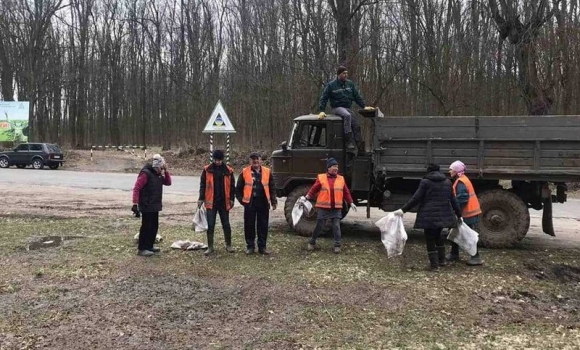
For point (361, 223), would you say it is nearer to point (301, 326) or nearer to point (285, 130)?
point (301, 326)

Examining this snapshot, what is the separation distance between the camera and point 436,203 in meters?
7.55

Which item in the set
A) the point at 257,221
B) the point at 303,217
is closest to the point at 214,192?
the point at 257,221

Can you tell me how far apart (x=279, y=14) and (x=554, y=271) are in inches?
1120

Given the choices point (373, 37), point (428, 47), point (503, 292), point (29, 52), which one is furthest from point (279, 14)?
point (503, 292)

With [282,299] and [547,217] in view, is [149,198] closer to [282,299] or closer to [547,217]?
[282,299]

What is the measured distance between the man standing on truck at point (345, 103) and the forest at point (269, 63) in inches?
536

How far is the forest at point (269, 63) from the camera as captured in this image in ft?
77.3

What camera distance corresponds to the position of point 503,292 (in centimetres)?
670

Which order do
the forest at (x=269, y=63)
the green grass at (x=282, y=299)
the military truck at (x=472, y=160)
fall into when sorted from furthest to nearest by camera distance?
the forest at (x=269, y=63) → the military truck at (x=472, y=160) → the green grass at (x=282, y=299)

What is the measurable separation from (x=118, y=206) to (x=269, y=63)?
21.3 m

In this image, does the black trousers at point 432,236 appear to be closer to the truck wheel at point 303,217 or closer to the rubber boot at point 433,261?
the rubber boot at point 433,261

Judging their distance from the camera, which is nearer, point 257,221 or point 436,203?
point 436,203

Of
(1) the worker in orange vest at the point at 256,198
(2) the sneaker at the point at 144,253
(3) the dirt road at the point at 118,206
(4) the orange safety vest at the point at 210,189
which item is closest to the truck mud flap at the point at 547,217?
(3) the dirt road at the point at 118,206

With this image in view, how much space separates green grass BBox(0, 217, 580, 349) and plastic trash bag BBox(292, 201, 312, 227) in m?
0.54
